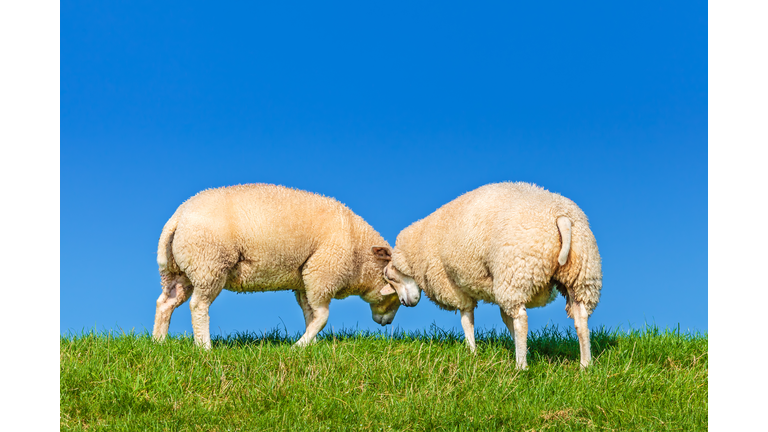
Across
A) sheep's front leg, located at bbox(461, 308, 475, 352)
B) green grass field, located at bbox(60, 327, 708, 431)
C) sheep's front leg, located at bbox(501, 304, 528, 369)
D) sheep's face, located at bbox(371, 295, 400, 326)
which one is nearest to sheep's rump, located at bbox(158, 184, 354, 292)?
green grass field, located at bbox(60, 327, 708, 431)

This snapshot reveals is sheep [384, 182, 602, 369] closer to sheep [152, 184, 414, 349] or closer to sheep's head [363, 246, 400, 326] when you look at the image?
sheep's head [363, 246, 400, 326]

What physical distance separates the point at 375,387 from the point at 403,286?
2516mm

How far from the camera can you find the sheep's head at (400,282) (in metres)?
9.14

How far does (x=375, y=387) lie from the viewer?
685 centimetres

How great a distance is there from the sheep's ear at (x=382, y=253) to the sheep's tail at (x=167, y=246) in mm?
2729

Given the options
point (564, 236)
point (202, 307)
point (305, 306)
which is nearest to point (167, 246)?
point (202, 307)

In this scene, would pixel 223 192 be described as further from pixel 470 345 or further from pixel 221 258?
pixel 470 345

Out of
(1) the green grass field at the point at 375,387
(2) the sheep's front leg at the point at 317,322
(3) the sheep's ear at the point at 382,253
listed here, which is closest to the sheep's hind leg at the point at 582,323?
(1) the green grass field at the point at 375,387

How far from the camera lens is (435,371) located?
283 inches

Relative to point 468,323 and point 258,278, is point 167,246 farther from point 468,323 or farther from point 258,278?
point 468,323

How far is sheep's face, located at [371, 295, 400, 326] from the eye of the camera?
9.70m

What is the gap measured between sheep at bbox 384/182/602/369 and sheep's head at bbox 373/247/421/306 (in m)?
0.92

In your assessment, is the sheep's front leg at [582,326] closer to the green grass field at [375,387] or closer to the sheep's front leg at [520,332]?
the green grass field at [375,387]
